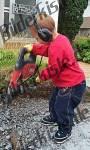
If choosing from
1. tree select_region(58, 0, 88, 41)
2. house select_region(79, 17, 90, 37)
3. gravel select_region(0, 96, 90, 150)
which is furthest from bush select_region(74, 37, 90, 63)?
gravel select_region(0, 96, 90, 150)

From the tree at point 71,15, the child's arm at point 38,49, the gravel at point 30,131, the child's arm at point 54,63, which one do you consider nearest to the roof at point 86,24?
the tree at point 71,15

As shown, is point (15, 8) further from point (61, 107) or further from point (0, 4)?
point (61, 107)

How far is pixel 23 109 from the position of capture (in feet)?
18.3

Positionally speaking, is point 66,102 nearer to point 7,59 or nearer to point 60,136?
point 60,136

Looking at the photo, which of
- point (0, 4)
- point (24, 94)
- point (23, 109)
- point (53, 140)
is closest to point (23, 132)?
point (53, 140)

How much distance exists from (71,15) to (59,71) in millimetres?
7619

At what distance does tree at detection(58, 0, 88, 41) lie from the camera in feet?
38.0

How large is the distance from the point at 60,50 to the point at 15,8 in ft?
28.6

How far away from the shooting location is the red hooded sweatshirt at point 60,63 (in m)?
4.09

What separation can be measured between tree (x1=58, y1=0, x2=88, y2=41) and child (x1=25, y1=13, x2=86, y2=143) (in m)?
7.34

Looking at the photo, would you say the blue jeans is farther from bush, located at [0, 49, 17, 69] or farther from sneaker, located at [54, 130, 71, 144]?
bush, located at [0, 49, 17, 69]

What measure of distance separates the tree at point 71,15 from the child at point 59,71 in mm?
7344

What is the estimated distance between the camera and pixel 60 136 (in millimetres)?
4418

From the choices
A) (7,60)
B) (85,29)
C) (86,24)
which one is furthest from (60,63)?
(86,24)
